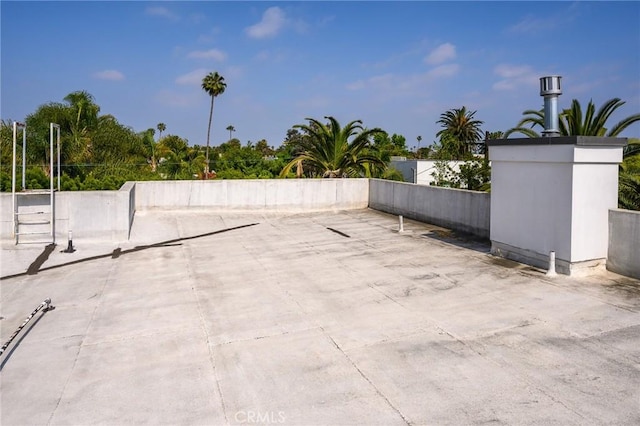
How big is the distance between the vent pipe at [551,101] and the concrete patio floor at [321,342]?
9.90 feet

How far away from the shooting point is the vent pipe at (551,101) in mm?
10672

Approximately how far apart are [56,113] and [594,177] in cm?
2562

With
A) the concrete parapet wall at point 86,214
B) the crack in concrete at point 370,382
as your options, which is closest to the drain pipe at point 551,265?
the crack in concrete at point 370,382

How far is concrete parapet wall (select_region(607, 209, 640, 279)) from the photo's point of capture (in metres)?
9.18

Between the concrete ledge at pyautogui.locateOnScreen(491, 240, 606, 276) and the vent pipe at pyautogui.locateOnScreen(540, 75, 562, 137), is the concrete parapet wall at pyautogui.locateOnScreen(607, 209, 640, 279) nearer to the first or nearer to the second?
the concrete ledge at pyautogui.locateOnScreen(491, 240, 606, 276)

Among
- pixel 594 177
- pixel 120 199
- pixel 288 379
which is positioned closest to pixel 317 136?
pixel 120 199

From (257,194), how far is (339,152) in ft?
17.2

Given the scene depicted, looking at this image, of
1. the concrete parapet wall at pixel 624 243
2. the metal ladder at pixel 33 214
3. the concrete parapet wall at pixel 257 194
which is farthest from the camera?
the concrete parapet wall at pixel 257 194

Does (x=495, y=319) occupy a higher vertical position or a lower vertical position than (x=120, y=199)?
lower

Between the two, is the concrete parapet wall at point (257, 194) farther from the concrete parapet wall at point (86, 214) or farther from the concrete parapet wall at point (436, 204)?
the concrete parapet wall at point (86, 214)

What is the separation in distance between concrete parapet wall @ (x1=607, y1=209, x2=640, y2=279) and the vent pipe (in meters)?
2.14

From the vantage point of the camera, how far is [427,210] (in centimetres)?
1731

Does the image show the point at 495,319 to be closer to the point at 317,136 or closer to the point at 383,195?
the point at 383,195

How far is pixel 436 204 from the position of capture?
16.7 meters
